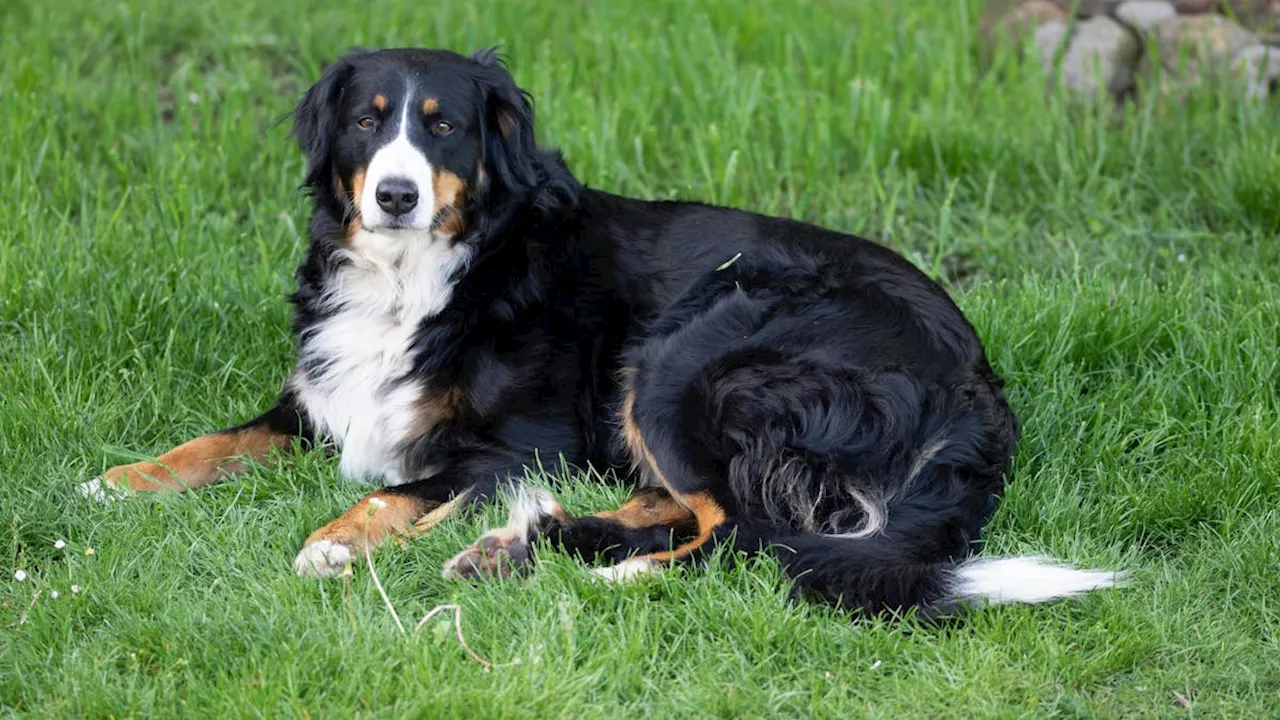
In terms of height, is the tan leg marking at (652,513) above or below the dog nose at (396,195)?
below

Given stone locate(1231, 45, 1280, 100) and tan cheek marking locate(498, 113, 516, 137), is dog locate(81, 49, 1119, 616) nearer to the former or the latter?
tan cheek marking locate(498, 113, 516, 137)

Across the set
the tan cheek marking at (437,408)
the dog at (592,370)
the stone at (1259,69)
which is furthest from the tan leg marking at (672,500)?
the stone at (1259,69)

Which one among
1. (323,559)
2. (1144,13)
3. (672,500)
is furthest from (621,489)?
(1144,13)

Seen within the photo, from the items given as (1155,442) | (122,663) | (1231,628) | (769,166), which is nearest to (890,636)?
(1231,628)

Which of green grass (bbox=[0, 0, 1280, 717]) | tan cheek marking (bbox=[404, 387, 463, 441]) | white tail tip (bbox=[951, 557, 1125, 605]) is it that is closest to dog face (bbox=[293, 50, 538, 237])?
tan cheek marking (bbox=[404, 387, 463, 441])

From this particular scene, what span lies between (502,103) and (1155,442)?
2059 millimetres

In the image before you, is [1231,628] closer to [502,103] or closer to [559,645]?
[559,645]

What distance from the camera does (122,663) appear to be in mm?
2885

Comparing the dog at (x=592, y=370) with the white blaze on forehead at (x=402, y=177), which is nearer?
the dog at (x=592, y=370)

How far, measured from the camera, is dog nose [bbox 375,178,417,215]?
11.3 feet

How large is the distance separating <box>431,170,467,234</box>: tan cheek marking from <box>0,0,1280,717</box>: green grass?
76 cm

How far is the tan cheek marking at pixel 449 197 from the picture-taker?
3.55m

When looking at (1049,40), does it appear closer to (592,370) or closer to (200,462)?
(592,370)

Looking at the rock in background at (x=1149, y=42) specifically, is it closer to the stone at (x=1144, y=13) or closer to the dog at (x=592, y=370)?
the stone at (x=1144, y=13)
